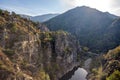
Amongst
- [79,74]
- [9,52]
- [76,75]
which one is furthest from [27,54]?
[79,74]

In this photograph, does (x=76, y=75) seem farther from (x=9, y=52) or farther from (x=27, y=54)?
(x=9, y=52)

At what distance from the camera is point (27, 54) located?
342ft

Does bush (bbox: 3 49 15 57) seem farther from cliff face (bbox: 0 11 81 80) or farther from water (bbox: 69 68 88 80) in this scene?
water (bbox: 69 68 88 80)

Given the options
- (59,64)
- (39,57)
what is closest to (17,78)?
(39,57)

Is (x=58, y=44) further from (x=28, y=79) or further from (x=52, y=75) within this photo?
(x=28, y=79)

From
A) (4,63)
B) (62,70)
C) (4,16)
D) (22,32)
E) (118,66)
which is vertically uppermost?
(4,16)

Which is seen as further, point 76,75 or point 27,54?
point 76,75

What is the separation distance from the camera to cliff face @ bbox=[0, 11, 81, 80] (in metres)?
80.4

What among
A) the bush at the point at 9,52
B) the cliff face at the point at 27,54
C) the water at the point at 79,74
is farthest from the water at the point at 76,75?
the bush at the point at 9,52

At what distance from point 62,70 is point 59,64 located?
18.6 ft

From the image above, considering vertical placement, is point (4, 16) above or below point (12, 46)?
above

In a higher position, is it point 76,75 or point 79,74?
point 76,75

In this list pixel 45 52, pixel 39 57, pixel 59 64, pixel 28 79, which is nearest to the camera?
pixel 28 79

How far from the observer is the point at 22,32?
355 feet
